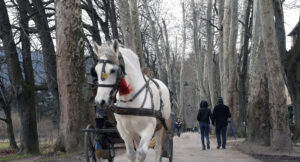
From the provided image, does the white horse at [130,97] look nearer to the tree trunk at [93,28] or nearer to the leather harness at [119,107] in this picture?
the leather harness at [119,107]

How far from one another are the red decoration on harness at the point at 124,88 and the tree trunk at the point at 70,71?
7490 millimetres

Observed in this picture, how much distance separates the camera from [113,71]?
20.6 feet

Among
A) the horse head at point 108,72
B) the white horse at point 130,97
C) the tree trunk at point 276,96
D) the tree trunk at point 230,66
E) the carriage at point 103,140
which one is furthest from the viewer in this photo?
A: the tree trunk at point 230,66

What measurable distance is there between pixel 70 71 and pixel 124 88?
7.58 metres

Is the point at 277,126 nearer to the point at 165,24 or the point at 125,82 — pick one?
the point at 125,82

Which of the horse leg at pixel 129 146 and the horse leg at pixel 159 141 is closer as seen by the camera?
the horse leg at pixel 129 146

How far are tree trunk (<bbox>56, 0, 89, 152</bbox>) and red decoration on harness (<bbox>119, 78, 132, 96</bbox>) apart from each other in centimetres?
749

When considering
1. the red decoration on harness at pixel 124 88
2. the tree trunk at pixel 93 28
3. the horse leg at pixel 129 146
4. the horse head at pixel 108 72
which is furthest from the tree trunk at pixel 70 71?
the tree trunk at pixel 93 28

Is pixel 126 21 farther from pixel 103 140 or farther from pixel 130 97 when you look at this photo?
pixel 130 97

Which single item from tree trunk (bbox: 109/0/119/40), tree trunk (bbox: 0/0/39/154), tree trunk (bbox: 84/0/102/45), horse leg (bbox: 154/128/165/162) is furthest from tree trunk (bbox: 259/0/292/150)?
tree trunk (bbox: 84/0/102/45)

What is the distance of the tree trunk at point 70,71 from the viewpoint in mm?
13969

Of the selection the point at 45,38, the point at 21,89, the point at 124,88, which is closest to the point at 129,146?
the point at 124,88

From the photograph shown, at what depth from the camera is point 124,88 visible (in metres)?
6.78

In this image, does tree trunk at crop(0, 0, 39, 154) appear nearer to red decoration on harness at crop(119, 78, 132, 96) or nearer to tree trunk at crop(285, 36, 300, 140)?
tree trunk at crop(285, 36, 300, 140)
